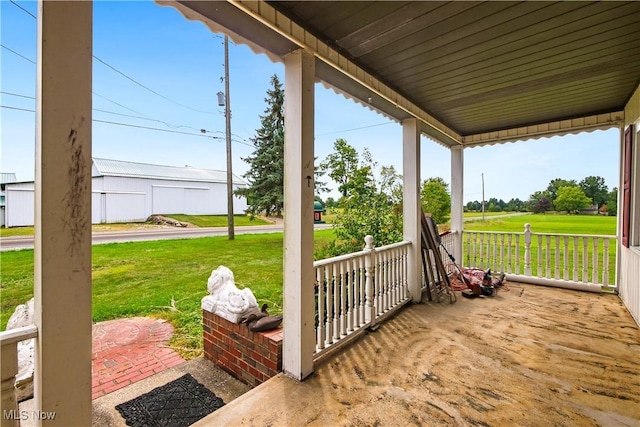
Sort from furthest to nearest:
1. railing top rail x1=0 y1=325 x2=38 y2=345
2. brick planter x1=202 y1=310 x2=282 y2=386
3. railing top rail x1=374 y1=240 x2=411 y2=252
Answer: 1. railing top rail x1=374 y1=240 x2=411 y2=252
2. brick planter x1=202 y1=310 x2=282 y2=386
3. railing top rail x1=0 y1=325 x2=38 y2=345

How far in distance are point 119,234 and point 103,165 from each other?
3981 mm

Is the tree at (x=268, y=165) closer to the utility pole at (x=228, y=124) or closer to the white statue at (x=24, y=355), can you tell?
the utility pole at (x=228, y=124)

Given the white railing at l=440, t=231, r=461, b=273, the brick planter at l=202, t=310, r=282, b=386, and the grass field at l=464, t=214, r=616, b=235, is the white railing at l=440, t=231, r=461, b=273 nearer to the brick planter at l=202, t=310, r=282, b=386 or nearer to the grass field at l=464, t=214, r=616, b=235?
the grass field at l=464, t=214, r=616, b=235

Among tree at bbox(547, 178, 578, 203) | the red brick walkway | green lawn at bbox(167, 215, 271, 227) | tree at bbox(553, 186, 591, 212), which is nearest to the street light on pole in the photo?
green lawn at bbox(167, 215, 271, 227)

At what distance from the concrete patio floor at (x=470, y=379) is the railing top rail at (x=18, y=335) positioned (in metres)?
1.13

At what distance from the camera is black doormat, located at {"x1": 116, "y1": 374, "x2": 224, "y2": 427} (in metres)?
1.89

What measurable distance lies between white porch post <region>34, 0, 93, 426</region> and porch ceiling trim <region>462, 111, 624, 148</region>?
5350 millimetres

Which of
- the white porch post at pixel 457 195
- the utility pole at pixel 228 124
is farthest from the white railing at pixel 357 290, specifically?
the utility pole at pixel 228 124

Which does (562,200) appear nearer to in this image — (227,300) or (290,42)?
(290,42)

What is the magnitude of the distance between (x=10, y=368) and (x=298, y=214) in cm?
155

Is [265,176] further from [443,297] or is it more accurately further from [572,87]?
[572,87]

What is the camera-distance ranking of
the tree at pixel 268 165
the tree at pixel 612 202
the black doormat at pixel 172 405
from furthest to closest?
1. the tree at pixel 268 165
2. the tree at pixel 612 202
3. the black doormat at pixel 172 405

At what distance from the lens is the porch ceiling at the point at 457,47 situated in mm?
1790

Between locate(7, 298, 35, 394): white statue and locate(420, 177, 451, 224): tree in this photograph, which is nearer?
locate(7, 298, 35, 394): white statue
